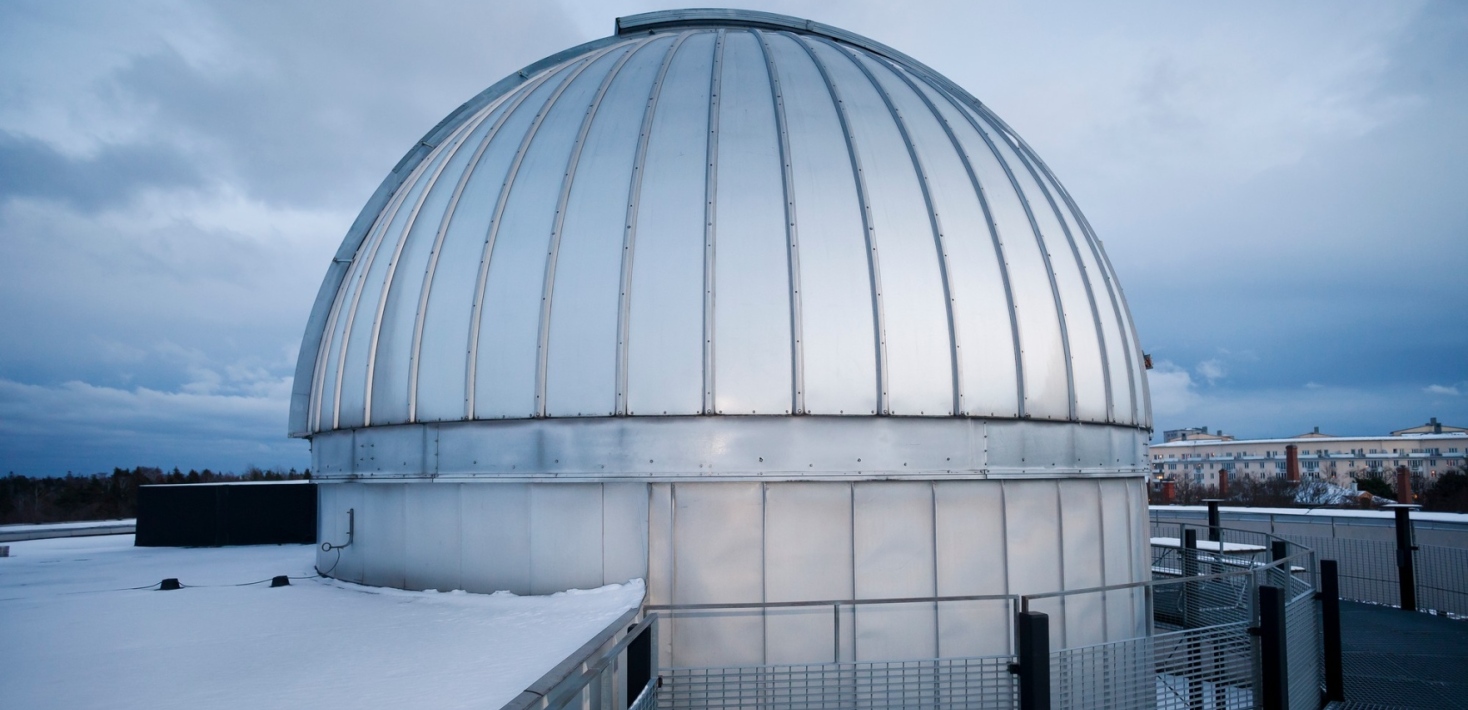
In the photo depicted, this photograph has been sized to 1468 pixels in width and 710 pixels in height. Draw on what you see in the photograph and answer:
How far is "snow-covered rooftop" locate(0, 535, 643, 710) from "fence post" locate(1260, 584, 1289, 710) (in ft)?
19.6

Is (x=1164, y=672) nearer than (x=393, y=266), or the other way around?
(x=1164, y=672)

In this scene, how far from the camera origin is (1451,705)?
390 inches

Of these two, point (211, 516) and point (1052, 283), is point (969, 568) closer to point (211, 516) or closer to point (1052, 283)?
point (1052, 283)

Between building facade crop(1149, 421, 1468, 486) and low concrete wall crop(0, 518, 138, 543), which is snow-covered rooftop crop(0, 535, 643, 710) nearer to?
low concrete wall crop(0, 518, 138, 543)

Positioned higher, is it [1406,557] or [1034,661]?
[1034,661]

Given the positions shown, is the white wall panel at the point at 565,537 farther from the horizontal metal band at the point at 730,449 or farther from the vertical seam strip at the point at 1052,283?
the vertical seam strip at the point at 1052,283

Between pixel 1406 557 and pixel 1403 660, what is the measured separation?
5.01 m

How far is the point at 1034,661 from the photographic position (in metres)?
6.42

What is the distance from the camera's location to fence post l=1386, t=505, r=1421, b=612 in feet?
50.7

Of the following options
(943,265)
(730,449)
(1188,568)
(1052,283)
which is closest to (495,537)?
(730,449)

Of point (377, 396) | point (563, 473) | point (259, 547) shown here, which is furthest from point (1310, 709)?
point (259, 547)

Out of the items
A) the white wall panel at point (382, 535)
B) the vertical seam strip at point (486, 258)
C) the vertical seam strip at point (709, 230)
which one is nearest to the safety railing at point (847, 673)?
the vertical seam strip at point (709, 230)

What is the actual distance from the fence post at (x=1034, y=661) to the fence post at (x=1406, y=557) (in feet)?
43.4

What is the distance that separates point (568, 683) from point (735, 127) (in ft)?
22.1
